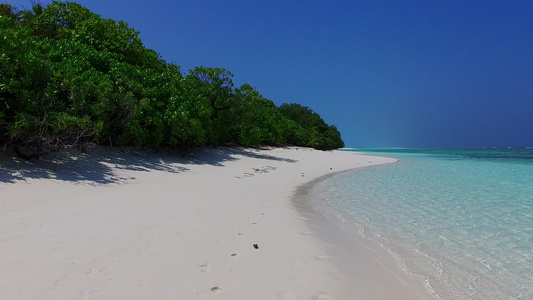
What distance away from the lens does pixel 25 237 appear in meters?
3.79

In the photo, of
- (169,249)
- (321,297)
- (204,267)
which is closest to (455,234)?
(321,297)

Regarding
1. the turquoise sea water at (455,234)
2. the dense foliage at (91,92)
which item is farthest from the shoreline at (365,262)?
the dense foliage at (91,92)

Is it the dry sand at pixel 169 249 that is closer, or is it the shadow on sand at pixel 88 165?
the dry sand at pixel 169 249

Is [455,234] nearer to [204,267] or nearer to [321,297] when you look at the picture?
[321,297]

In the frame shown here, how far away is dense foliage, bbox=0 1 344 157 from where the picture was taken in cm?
803

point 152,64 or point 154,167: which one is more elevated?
point 152,64

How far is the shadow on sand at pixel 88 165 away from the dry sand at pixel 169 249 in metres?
0.17

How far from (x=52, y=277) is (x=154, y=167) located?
9.63 metres

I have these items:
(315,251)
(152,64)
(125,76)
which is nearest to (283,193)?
(315,251)

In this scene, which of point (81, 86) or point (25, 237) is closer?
point (25, 237)

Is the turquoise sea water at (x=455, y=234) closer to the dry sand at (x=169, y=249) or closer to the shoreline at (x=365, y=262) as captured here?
the shoreline at (x=365, y=262)

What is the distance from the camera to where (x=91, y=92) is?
10.4 metres

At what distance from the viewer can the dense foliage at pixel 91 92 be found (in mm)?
8031

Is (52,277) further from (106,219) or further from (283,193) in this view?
(283,193)
